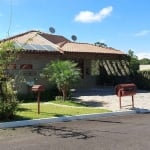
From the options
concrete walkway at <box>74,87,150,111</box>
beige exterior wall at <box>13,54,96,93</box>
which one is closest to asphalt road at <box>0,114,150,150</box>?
concrete walkway at <box>74,87,150,111</box>

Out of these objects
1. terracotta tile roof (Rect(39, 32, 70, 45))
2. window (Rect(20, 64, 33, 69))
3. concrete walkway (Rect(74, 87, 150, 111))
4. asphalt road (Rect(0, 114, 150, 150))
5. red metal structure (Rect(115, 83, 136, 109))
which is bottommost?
asphalt road (Rect(0, 114, 150, 150))

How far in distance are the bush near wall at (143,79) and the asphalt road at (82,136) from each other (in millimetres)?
13843

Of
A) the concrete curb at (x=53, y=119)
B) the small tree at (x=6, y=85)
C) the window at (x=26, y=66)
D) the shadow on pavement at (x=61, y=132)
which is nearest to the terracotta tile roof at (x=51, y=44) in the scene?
the window at (x=26, y=66)

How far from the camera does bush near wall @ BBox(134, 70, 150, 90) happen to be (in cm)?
2662

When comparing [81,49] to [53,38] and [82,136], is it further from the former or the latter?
[82,136]

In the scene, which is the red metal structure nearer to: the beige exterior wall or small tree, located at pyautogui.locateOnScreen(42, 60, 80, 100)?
small tree, located at pyautogui.locateOnScreen(42, 60, 80, 100)

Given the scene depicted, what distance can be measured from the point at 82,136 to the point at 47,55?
42.1ft

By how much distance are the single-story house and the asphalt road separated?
21.9 ft

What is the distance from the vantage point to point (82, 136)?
1028 cm

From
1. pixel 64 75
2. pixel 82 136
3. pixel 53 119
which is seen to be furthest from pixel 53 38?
pixel 82 136

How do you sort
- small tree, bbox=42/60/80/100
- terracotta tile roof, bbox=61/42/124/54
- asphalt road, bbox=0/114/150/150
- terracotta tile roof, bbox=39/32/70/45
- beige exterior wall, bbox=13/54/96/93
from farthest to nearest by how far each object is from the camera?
terracotta tile roof, bbox=39/32/70/45, terracotta tile roof, bbox=61/42/124/54, beige exterior wall, bbox=13/54/96/93, small tree, bbox=42/60/80/100, asphalt road, bbox=0/114/150/150

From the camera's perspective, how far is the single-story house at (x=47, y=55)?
21.3 meters

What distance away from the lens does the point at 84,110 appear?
50.9 feet

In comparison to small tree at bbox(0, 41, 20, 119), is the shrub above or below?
below
